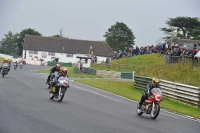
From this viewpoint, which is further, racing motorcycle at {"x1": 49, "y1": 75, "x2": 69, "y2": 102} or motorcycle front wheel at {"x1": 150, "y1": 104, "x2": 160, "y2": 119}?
racing motorcycle at {"x1": 49, "y1": 75, "x2": 69, "y2": 102}

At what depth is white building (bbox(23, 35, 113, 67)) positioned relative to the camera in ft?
381

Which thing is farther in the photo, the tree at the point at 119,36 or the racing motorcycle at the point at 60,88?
the tree at the point at 119,36

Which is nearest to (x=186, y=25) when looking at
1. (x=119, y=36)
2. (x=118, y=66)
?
(x=118, y=66)

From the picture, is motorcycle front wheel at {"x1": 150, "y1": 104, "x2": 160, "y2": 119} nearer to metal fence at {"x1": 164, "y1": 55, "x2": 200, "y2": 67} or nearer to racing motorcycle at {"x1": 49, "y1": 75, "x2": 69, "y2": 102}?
racing motorcycle at {"x1": 49, "y1": 75, "x2": 69, "y2": 102}

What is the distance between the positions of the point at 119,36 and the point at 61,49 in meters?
20.5

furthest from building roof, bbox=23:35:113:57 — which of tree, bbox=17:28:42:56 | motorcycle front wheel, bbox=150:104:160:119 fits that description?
motorcycle front wheel, bbox=150:104:160:119

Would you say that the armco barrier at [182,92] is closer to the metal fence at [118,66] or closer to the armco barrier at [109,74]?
the armco barrier at [109,74]

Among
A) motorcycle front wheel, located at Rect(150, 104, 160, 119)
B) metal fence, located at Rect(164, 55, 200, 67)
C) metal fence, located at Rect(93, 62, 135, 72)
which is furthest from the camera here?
metal fence, located at Rect(93, 62, 135, 72)

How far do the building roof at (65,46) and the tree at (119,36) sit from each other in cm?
1078

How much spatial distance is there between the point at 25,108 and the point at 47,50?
103m

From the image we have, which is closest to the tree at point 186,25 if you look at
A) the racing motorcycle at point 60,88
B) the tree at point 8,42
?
the racing motorcycle at point 60,88

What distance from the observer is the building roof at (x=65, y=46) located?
383ft

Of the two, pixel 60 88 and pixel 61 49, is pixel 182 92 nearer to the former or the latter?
pixel 60 88

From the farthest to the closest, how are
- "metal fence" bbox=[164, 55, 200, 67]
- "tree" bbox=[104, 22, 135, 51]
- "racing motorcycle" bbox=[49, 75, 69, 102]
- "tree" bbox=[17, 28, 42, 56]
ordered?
1. "tree" bbox=[17, 28, 42, 56]
2. "tree" bbox=[104, 22, 135, 51]
3. "metal fence" bbox=[164, 55, 200, 67]
4. "racing motorcycle" bbox=[49, 75, 69, 102]
